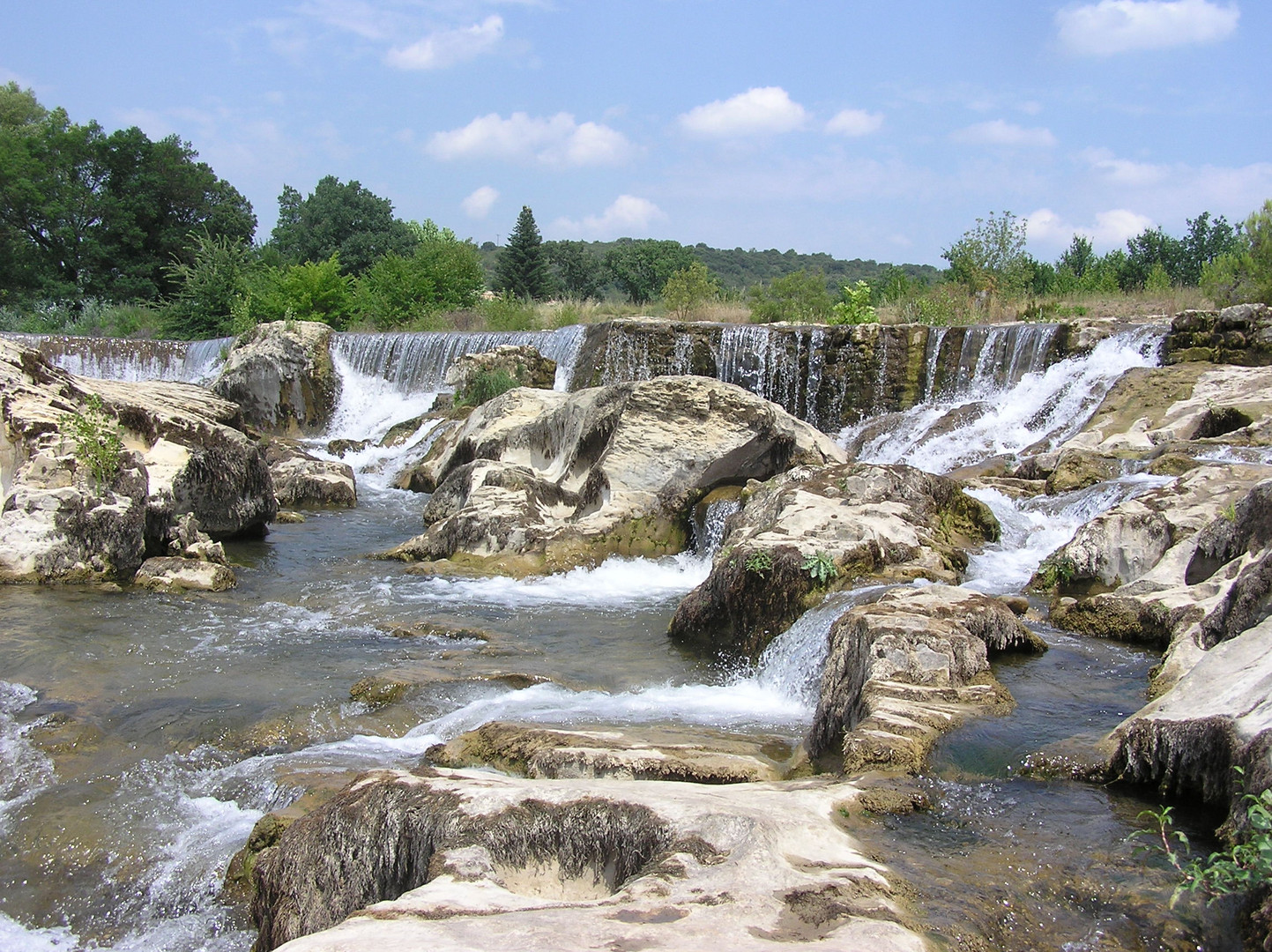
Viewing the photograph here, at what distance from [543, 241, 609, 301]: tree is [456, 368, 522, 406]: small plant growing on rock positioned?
3954cm

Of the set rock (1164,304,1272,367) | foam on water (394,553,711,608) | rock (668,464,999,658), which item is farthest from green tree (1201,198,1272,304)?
foam on water (394,553,711,608)

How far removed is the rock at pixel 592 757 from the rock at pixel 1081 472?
276 inches

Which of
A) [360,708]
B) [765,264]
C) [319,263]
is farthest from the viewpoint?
[765,264]

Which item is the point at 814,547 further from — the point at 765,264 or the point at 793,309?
the point at 765,264

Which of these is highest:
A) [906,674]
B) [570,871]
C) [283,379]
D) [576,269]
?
[576,269]

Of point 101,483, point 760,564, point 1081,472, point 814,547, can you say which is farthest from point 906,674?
point 101,483

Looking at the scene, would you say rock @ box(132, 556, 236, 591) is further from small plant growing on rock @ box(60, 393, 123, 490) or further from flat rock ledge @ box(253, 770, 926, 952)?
flat rock ledge @ box(253, 770, 926, 952)

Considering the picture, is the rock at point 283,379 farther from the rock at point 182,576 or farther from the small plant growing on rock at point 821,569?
the small plant growing on rock at point 821,569

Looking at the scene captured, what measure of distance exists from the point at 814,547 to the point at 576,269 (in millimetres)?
52682

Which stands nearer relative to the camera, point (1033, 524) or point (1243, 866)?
point (1243, 866)

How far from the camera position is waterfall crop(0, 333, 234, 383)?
23109 mm

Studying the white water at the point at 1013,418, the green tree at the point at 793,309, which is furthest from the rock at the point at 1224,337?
the green tree at the point at 793,309

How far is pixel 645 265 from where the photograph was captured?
58219mm

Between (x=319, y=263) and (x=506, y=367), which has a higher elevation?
(x=319, y=263)
